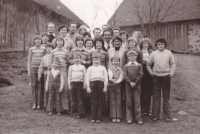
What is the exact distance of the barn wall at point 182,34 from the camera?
65.9ft

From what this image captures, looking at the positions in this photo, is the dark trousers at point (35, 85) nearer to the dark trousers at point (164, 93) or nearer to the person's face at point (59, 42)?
Result: the person's face at point (59, 42)

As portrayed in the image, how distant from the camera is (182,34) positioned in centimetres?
2038

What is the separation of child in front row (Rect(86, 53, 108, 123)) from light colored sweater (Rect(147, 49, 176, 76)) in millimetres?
1104

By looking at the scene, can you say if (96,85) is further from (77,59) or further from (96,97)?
(77,59)

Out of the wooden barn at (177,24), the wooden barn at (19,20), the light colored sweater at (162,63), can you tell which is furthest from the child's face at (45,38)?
the wooden barn at (177,24)

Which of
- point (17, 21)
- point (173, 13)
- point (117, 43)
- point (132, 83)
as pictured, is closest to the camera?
point (132, 83)

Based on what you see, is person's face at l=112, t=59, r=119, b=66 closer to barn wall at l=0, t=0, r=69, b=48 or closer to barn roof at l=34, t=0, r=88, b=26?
barn wall at l=0, t=0, r=69, b=48

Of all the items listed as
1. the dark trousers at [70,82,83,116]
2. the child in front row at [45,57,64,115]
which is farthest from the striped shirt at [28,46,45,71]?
the dark trousers at [70,82,83,116]

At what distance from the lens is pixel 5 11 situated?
46.7 feet

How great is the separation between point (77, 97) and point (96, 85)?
58 centimetres

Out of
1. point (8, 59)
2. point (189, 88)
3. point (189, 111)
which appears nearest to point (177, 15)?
point (189, 88)

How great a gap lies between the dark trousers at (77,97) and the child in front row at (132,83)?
1044mm

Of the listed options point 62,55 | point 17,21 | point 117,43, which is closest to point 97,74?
point 117,43

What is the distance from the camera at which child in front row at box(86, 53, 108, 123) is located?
5879 millimetres
